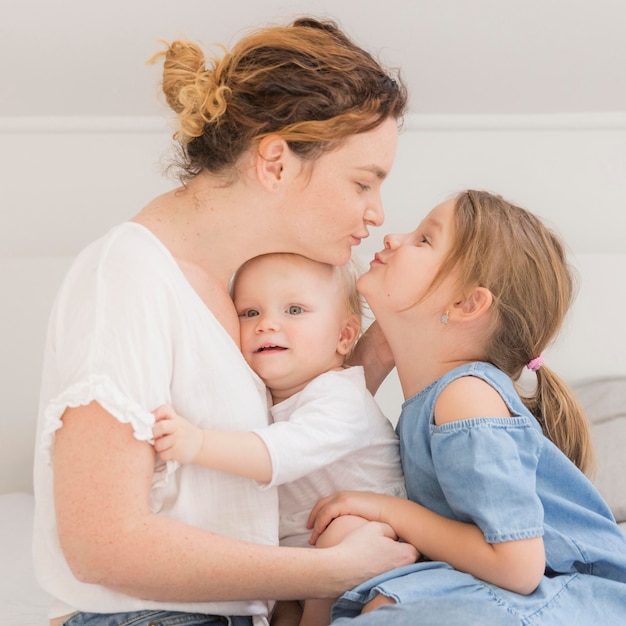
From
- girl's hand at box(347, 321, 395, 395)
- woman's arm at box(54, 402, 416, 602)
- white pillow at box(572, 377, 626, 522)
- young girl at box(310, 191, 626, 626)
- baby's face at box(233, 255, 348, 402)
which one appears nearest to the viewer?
woman's arm at box(54, 402, 416, 602)

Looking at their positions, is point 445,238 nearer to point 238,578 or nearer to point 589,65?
point 238,578

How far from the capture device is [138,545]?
1.26m

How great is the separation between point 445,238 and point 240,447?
0.55 metres

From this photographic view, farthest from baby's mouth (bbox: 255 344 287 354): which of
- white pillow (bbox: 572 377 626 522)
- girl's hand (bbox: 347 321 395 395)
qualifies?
white pillow (bbox: 572 377 626 522)

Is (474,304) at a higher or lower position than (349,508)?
higher

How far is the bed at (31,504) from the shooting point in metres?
1.89

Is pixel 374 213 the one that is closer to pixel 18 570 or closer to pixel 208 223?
pixel 208 223

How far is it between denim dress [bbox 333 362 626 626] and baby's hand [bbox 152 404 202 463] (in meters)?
0.31

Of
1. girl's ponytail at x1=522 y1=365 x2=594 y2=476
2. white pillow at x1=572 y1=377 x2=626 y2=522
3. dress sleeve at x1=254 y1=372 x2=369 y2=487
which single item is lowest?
white pillow at x1=572 y1=377 x2=626 y2=522

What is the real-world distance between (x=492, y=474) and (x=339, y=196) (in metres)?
0.52

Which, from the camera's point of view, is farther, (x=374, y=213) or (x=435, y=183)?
(x=435, y=183)

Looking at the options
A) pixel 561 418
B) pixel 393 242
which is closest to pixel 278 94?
pixel 393 242

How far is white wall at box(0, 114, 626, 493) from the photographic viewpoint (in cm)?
271

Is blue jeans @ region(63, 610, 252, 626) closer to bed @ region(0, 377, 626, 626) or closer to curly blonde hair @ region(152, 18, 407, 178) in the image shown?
bed @ region(0, 377, 626, 626)
